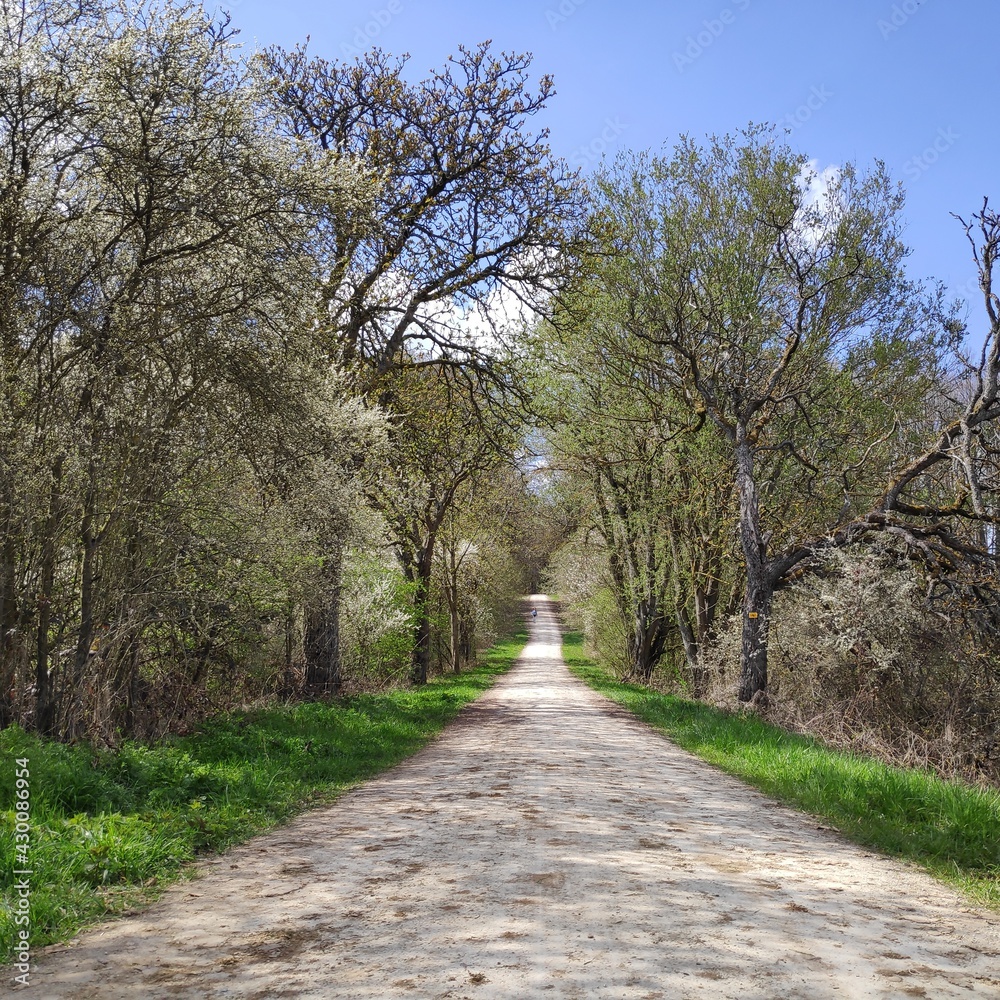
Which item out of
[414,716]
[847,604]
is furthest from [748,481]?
[414,716]

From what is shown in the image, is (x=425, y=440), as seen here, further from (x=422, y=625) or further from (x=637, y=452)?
(x=422, y=625)

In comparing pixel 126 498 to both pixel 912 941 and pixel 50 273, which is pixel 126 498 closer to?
pixel 50 273

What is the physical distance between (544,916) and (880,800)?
14.0 feet

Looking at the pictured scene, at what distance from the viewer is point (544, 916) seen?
13.8 ft

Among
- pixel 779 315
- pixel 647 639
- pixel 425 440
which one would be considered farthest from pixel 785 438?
pixel 647 639

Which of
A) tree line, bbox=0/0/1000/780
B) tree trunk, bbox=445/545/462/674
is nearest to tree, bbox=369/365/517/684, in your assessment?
tree line, bbox=0/0/1000/780

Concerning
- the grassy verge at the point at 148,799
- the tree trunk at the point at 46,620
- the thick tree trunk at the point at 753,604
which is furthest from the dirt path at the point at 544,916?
the thick tree trunk at the point at 753,604

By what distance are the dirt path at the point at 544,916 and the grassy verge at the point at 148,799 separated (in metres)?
0.28

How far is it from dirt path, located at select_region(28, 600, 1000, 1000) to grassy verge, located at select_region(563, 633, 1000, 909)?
31cm

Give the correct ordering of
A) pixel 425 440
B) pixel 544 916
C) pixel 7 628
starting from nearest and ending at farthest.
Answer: pixel 544 916, pixel 7 628, pixel 425 440

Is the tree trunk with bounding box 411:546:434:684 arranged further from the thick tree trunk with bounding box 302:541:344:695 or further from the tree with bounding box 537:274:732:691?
the thick tree trunk with bounding box 302:541:344:695

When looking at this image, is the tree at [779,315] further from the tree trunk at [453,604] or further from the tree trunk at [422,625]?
the tree trunk at [453,604]

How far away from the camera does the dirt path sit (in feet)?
11.4

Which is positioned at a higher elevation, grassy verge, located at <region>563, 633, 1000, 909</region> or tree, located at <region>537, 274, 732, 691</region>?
tree, located at <region>537, 274, 732, 691</region>
